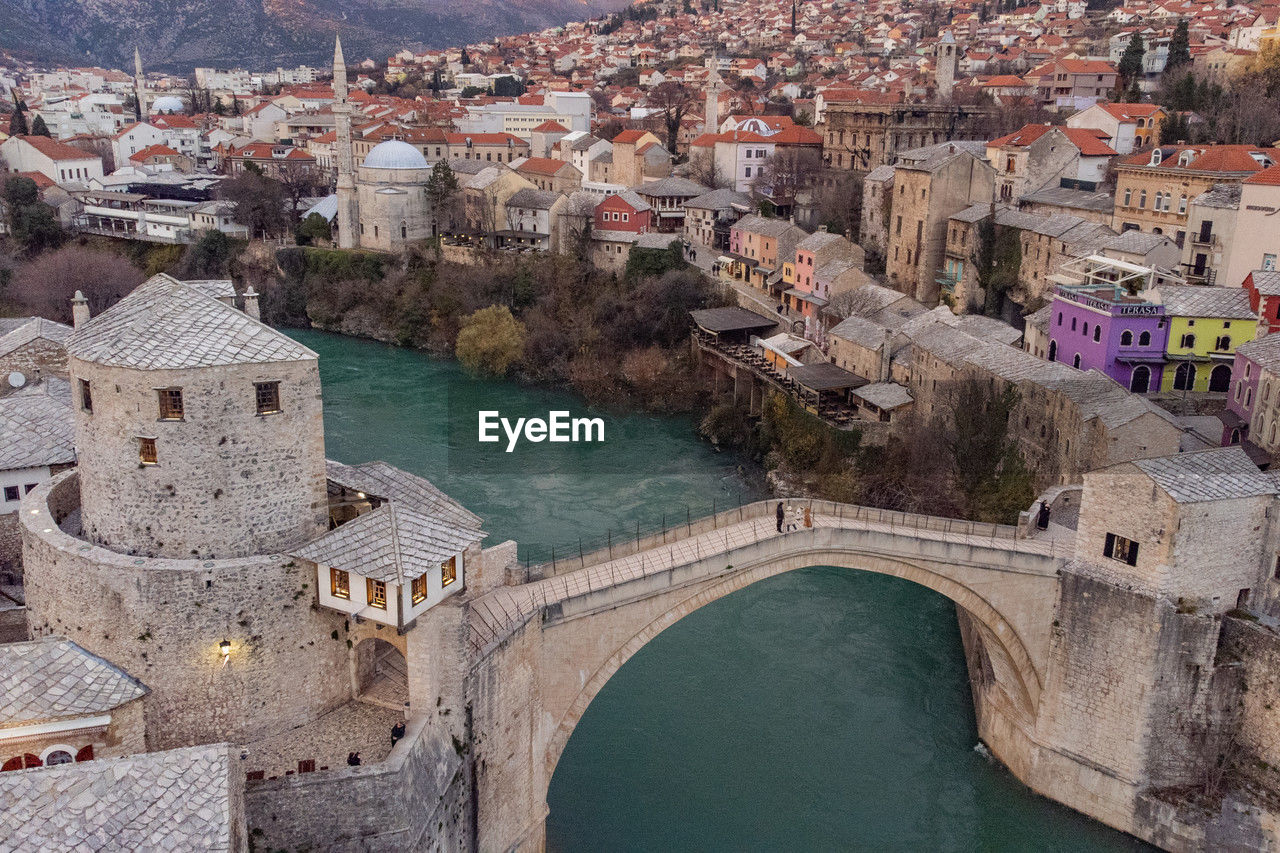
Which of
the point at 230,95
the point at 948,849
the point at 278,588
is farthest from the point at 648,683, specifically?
the point at 230,95

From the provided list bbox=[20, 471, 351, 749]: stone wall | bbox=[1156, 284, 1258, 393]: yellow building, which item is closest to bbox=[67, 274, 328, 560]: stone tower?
bbox=[20, 471, 351, 749]: stone wall

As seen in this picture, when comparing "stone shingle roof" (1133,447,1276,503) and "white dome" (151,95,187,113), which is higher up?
"white dome" (151,95,187,113)

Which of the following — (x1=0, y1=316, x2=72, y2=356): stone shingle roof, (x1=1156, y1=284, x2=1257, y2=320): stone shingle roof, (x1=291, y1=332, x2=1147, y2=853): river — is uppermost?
(x1=1156, y1=284, x2=1257, y2=320): stone shingle roof

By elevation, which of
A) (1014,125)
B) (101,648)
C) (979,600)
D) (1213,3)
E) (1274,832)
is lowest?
(1274,832)

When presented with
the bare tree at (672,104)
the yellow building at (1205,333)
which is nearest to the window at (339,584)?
the yellow building at (1205,333)

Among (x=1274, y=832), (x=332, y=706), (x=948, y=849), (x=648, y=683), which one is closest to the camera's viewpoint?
(x=332, y=706)

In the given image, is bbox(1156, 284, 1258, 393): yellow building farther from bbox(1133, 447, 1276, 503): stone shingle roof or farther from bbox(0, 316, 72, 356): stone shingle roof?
bbox(0, 316, 72, 356): stone shingle roof

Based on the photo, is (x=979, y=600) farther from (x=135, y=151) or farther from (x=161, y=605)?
(x=135, y=151)
